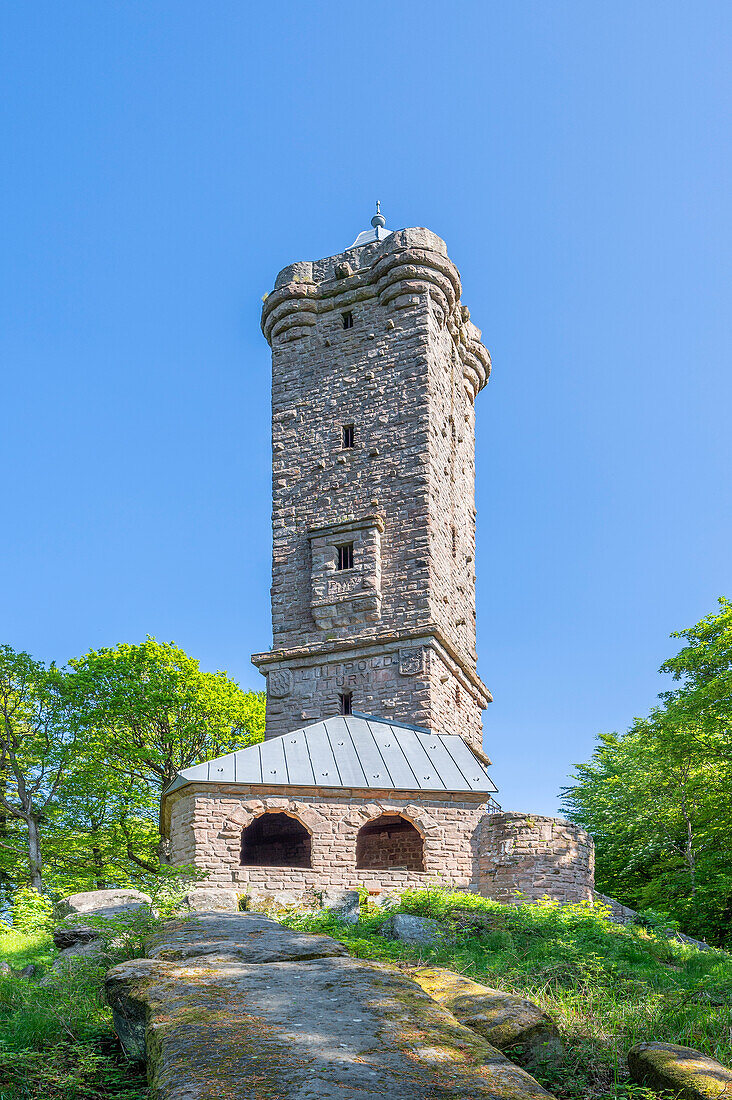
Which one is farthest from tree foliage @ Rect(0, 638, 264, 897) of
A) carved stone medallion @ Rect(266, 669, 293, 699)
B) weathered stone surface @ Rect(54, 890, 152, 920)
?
weathered stone surface @ Rect(54, 890, 152, 920)

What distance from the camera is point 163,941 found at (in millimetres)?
8445

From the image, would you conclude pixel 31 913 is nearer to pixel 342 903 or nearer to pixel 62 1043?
pixel 342 903

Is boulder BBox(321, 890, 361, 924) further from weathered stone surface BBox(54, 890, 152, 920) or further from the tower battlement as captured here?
the tower battlement

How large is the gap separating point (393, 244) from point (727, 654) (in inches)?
489

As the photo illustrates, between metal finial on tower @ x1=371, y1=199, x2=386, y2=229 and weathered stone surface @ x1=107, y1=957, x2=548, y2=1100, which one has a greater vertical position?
metal finial on tower @ x1=371, y1=199, x2=386, y2=229

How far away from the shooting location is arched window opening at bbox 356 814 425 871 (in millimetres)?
17344

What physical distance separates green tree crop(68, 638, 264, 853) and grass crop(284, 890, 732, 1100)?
13.0m

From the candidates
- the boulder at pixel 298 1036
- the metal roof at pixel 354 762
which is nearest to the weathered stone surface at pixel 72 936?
the boulder at pixel 298 1036

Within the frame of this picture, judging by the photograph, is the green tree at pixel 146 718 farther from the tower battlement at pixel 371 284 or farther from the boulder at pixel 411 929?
the boulder at pixel 411 929

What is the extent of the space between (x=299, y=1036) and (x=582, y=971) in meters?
5.30

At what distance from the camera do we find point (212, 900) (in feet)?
46.1

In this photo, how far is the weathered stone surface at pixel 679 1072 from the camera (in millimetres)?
5973

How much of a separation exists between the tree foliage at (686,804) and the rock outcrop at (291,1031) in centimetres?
1247

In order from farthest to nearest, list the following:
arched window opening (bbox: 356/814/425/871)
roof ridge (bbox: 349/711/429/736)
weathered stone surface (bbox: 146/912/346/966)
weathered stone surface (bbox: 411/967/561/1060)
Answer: roof ridge (bbox: 349/711/429/736), arched window opening (bbox: 356/814/425/871), weathered stone surface (bbox: 146/912/346/966), weathered stone surface (bbox: 411/967/561/1060)
